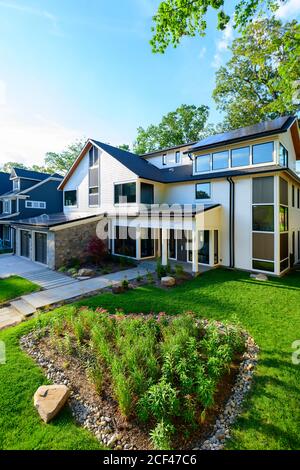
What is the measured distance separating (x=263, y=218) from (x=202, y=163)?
5.61 metres

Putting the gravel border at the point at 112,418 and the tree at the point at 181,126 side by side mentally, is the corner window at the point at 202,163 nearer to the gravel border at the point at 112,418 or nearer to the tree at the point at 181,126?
the gravel border at the point at 112,418

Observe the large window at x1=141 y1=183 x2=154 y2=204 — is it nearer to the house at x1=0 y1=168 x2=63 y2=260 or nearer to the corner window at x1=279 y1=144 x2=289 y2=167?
the corner window at x1=279 y1=144 x2=289 y2=167

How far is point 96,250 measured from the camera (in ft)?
49.2

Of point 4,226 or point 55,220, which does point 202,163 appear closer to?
point 55,220

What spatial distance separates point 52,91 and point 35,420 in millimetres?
14011

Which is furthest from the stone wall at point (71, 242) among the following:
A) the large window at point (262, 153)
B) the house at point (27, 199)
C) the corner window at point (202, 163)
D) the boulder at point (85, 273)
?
the house at point (27, 199)

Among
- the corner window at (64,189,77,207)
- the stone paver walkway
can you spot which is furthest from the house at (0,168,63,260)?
the stone paver walkway

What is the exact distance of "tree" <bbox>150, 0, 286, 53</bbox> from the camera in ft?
20.9

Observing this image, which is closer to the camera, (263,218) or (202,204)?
(263,218)

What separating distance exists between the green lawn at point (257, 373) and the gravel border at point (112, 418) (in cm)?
13

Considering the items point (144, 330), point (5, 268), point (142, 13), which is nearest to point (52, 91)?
point (142, 13)

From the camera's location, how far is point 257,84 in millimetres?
22078

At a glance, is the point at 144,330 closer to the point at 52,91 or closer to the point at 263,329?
the point at 263,329

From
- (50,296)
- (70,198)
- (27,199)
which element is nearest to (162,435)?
(50,296)
